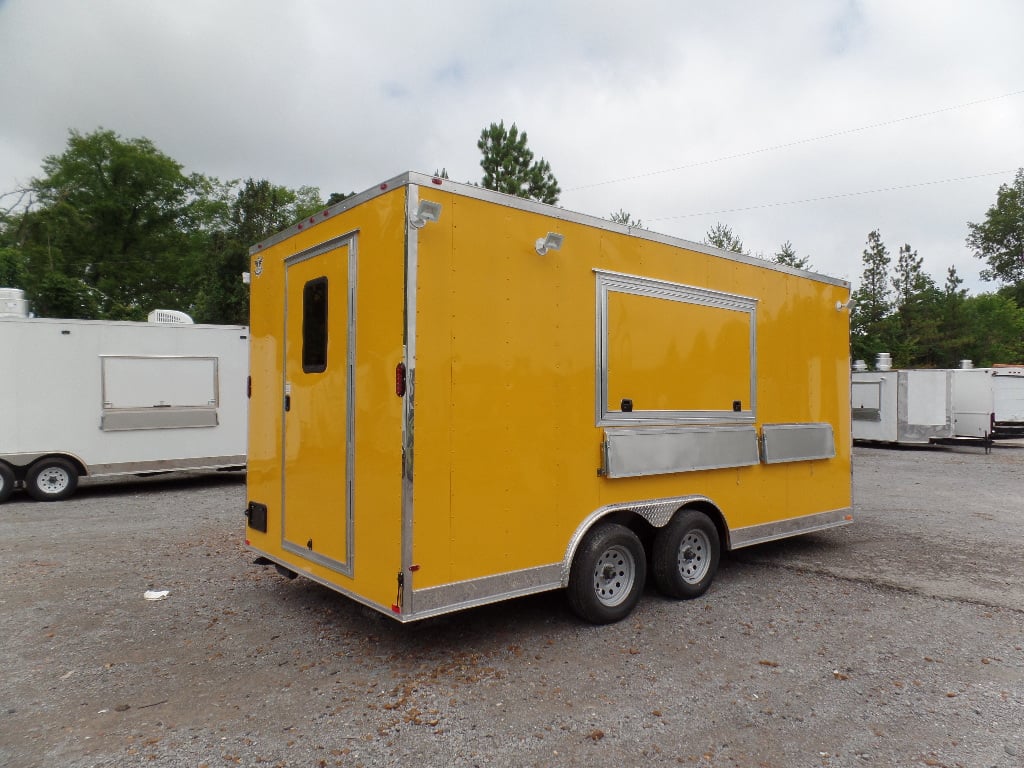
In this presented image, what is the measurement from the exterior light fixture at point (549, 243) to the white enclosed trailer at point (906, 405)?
58.9ft

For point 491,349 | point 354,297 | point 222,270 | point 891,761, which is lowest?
point 891,761

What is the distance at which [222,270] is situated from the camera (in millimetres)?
31078

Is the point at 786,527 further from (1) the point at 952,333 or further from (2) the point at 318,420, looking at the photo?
(1) the point at 952,333

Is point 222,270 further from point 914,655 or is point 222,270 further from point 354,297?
point 914,655

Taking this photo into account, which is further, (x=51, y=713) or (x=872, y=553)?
(x=872, y=553)

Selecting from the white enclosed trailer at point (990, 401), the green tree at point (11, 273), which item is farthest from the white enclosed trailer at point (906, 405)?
the green tree at point (11, 273)

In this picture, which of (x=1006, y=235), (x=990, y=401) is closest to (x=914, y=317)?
(x=990, y=401)

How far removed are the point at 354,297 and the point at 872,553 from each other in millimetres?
6056

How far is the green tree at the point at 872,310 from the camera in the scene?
113 feet

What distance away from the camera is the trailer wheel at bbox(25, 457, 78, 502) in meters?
10.1

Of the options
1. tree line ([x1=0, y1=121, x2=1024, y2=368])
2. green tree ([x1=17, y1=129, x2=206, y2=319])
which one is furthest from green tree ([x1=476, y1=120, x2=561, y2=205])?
green tree ([x1=17, y1=129, x2=206, y2=319])

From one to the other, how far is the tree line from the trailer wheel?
63.5 ft

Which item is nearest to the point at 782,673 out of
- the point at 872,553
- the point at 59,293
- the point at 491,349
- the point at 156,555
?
the point at 491,349

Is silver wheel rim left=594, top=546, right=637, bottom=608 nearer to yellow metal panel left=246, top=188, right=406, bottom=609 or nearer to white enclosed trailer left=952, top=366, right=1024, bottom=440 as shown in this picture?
yellow metal panel left=246, top=188, right=406, bottom=609
